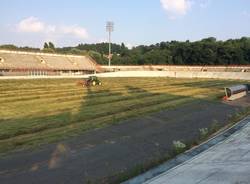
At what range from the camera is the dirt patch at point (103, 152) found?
434 inches

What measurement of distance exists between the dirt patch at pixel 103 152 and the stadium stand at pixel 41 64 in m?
62.7

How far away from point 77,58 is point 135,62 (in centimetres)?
3977

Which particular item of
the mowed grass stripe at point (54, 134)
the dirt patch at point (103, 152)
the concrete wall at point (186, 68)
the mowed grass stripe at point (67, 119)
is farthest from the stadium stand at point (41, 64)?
the dirt patch at point (103, 152)

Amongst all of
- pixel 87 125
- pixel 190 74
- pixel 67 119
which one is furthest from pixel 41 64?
pixel 87 125

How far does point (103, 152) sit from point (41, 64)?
79201 millimetres

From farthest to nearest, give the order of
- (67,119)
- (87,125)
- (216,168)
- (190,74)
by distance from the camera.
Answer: (190,74) < (67,119) < (87,125) < (216,168)

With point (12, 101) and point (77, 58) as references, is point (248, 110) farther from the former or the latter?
point (77, 58)

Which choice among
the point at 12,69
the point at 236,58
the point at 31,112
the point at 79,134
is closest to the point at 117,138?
the point at 79,134

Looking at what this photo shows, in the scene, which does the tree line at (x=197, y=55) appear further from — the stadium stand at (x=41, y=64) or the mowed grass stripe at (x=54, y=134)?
the mowed grass stripe at (x=54, y=134)

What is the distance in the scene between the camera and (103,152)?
44.6 ft

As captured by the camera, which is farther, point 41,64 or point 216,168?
point 41,64

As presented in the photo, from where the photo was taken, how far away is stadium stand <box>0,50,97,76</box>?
8206 centimetres

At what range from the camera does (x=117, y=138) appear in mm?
16000

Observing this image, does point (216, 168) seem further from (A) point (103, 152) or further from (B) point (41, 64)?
(B) point (41, 64)
